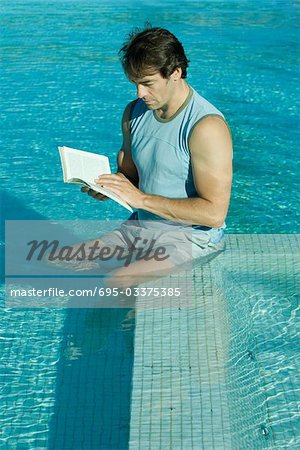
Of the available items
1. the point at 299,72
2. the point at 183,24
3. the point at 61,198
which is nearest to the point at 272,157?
the point at 61,198

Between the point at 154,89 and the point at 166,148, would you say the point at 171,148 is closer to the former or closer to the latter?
the point at 166,148

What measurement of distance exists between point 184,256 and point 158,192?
0.32 metres

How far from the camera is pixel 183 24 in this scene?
924 cm

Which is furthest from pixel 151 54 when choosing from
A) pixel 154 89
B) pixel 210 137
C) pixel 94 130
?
pixel 94 130

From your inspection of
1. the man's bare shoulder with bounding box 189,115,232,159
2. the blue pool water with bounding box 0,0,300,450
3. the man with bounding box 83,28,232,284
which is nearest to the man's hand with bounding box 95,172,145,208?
the man with bounding box 83,28,232,284

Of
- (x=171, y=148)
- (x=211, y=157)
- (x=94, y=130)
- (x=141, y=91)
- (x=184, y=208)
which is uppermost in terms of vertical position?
(x=94, y=130)

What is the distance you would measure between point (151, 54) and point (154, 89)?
0.15 meters

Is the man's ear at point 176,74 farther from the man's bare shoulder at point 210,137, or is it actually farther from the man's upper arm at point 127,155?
the man's upper arm at point 127,155

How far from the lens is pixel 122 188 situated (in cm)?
357

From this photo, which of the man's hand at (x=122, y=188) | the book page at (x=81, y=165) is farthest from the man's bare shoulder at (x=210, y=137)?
the book page at (x=81, y=165)

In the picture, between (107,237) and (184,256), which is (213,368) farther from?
(107,237)

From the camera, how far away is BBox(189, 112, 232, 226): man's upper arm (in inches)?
137

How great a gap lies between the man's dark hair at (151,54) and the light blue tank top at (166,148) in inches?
8.0

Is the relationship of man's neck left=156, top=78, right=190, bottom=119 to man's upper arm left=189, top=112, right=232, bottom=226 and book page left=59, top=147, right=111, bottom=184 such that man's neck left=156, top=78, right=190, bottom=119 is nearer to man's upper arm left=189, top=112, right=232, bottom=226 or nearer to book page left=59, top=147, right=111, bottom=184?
man's upper arm left=189, top=112, right=232, bottom=226
